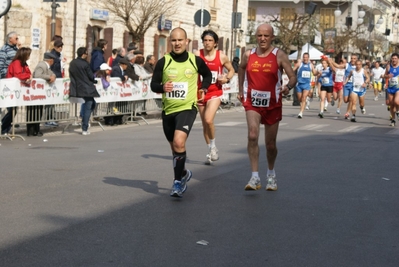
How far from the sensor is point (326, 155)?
48.8 ft

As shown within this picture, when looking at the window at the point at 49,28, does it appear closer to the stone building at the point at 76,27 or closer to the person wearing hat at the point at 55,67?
the stone building at the point at 76,27

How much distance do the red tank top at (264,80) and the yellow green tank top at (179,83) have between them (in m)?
0.82

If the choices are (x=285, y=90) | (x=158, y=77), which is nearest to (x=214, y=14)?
(x=285, y=90)

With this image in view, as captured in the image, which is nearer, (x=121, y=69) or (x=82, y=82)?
(x=82, y=82)

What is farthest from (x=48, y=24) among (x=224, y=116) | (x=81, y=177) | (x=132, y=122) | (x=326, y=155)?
(x=81, y=177)

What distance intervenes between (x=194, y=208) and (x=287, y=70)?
84.0 inches

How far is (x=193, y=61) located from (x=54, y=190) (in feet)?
→ 6.70

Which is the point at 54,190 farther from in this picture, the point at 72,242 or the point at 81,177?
the point at 72,242

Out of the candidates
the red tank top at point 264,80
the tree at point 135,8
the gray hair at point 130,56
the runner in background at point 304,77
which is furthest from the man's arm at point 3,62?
the tree at point 135,8

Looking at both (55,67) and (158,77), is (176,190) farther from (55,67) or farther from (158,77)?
(55,67)

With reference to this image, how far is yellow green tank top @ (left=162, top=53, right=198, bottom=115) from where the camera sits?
1014cm

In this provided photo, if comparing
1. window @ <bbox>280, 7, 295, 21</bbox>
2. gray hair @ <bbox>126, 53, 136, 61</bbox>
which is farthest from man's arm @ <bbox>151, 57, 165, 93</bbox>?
window @ <bbox>280, 7, 295, 21</bbox>

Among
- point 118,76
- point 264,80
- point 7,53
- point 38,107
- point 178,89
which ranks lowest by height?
point 38,107

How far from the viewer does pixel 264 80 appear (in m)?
10.6
